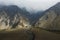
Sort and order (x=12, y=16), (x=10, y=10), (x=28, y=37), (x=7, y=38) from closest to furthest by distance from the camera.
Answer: (x=28, y=37), (x=7, y=38), (x=12, y=16), (x=10, y=10)

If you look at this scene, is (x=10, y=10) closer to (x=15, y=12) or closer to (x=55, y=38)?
(x=15, y=12)

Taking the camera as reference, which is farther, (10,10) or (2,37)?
(10,10)

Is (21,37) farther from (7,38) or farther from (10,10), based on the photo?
(10,10)

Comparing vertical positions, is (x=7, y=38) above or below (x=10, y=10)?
below

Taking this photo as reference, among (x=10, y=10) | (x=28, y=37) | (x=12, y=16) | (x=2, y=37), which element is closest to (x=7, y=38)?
(x=2, y=37)

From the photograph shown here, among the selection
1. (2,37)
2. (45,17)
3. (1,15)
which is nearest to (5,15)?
(1,15)

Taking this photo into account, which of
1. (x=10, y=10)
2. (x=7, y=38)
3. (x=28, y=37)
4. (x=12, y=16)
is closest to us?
(x=28, y=37)

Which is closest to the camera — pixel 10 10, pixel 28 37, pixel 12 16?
pixel 28 37

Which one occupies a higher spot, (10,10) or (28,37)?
(10,10)

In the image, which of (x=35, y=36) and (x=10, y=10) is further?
(x=10, y=10)
